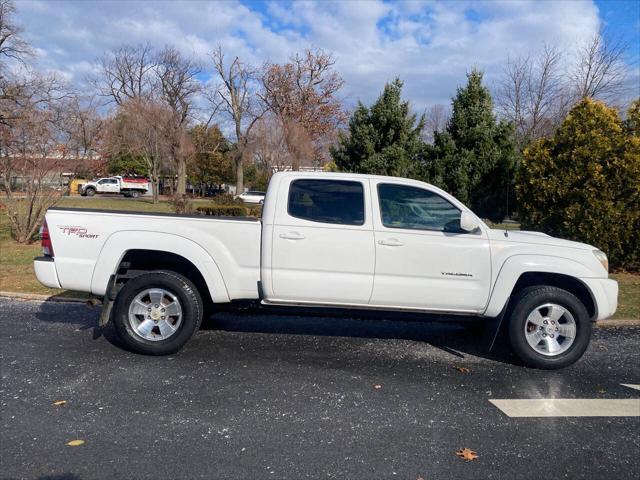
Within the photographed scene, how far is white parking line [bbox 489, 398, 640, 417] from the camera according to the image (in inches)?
170

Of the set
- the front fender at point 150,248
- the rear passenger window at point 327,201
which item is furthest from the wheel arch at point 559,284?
the front fender at point 150,248

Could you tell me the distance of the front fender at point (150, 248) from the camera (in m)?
5.35

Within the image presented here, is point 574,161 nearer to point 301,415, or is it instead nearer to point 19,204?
point 301,415

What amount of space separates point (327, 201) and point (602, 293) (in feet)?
9.46

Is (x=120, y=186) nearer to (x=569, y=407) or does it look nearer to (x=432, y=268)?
(x=432, y=268)

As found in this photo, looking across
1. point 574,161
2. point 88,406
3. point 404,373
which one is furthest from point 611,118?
point 88,406

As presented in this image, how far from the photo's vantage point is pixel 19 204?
1295 cm

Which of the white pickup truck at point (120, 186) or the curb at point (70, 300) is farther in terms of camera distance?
the white pickup truck at point (120, 186)

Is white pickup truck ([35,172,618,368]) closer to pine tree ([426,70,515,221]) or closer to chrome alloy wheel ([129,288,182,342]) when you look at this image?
chrome alloy wheel ([129,288,182,342])

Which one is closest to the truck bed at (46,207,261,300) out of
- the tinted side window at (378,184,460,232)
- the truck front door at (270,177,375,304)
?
the truck front door at (270,177,375,304)

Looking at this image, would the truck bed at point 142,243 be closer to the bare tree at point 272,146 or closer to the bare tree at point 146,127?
the bare tree at point 272,146

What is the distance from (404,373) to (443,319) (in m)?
0.74

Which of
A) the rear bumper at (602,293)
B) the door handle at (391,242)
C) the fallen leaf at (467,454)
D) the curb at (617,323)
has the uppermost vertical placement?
the door handle at (391,242)

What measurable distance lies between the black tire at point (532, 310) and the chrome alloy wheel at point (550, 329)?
1.3 inches
